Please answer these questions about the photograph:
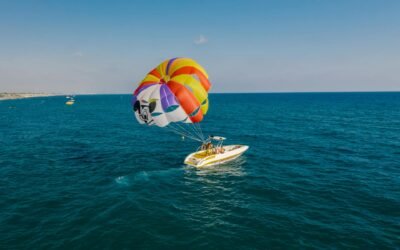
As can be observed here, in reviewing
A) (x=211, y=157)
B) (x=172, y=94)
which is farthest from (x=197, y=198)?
(x=172, y=94)

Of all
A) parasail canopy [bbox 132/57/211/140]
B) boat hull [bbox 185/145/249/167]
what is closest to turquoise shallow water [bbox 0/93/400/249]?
boat hull [bbox 185/145/249/167]

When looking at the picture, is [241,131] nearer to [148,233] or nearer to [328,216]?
[328,216]

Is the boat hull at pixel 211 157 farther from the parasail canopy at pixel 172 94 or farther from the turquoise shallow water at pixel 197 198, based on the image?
the parasail canopy at pixel 172 94

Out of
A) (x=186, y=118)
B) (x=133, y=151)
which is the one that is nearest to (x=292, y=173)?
(x=186, y=118)

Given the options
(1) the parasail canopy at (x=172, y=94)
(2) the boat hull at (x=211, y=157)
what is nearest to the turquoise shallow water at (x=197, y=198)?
(2) the boat hull at (x=211, y=157)

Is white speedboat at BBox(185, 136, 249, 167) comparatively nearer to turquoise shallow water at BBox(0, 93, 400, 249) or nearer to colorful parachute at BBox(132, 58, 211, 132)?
turquoise shallow water at BBox(0, 93, 400, 249)

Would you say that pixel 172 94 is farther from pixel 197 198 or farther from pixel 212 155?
pixel 197 198
